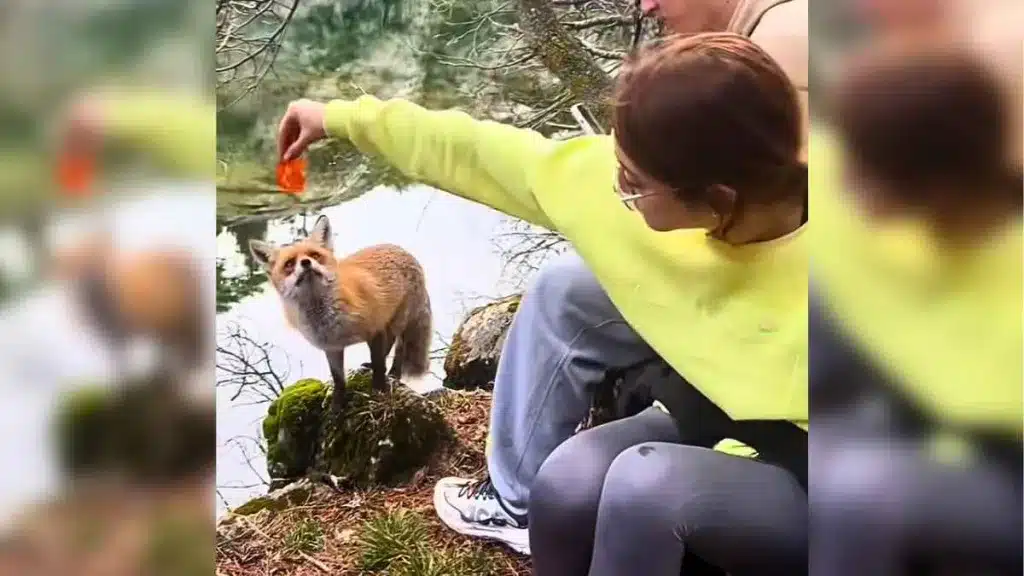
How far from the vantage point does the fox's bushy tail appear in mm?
1126

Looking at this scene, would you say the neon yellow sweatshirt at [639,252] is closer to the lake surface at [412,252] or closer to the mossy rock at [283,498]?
the lake surface at [412,252]

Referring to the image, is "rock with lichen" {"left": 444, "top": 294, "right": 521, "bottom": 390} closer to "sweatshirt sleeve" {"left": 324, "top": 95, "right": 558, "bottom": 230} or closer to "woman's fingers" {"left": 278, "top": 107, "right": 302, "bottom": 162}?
"sweatshirt sleeve" {"left": 324, "top": 95, "right": 558, "bottom": 230}

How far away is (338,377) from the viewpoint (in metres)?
1.13

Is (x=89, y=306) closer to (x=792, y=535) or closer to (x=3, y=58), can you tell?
(x=3, y=58)

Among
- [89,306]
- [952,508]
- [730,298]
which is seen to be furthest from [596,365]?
[89,306]

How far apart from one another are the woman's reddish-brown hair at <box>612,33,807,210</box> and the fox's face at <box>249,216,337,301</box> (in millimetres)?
360

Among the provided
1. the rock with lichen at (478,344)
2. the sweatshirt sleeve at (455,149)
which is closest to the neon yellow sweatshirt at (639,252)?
the sweatshirt sleeve at (455,149)

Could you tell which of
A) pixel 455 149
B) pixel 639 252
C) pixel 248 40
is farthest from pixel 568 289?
pixel 248 40

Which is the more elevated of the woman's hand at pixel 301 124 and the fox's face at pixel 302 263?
the woman's hand at pixel 301 124

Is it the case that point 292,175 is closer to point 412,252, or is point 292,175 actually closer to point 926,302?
point 412,252

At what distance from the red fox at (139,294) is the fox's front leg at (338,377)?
15cm

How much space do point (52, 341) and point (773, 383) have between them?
741 millimetres

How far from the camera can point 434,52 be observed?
111 centimetres

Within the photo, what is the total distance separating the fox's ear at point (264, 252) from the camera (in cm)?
111
